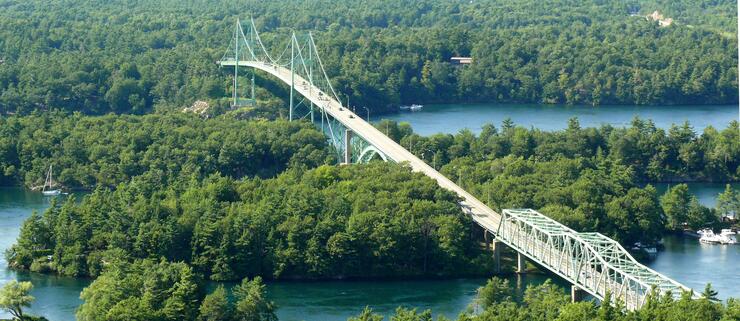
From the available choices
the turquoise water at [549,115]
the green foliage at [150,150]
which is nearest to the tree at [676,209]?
the green foliage at [150,150]

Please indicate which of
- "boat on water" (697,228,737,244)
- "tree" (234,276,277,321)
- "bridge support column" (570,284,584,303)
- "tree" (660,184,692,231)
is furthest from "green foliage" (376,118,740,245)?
"tree" (234,276,277,321)

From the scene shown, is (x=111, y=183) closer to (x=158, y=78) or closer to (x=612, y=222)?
(x=612, y=222)

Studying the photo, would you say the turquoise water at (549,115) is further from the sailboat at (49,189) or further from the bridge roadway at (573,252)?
the bridge roadway at (573,252)

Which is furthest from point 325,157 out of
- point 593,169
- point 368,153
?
point 593,169

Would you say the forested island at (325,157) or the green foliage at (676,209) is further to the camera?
the green foliage at (676,209)

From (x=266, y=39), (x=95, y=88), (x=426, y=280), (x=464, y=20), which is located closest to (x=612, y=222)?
(x=426, y=280)

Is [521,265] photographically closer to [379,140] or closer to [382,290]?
[382,290]

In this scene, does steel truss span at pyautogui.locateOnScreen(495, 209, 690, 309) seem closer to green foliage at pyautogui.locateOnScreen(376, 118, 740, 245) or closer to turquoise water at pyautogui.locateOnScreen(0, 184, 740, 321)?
turquoise water at pyautogui.locateOnScreen(0, 184, 740, 321)

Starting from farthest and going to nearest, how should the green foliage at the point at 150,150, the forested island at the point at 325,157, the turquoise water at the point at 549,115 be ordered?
the turquoise water at the point at 549,115, the green foliage at the point at 150,150, the forested island at the point at 325,157
